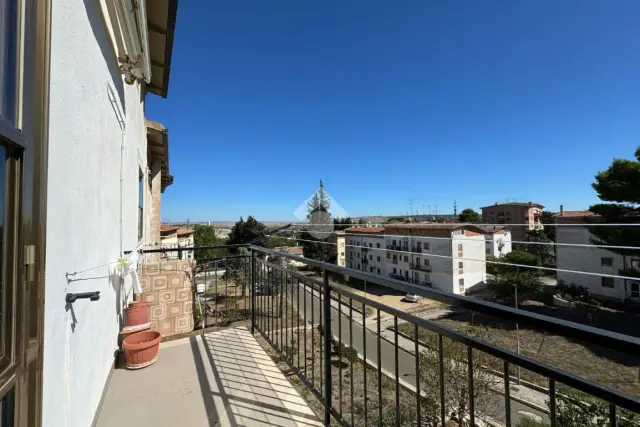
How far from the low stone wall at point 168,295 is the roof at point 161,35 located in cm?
276

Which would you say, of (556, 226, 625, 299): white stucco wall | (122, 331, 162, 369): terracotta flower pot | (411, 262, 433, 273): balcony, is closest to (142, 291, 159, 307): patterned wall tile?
(122, 331, 162, 369): terracotta flower pot

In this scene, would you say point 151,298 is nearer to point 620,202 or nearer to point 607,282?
point 620,202

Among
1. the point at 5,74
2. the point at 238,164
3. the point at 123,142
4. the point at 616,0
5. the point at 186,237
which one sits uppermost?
the point at 616,0

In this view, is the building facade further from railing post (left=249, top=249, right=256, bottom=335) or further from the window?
the window

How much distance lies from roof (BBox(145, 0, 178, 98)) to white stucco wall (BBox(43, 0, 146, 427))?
3.46ft

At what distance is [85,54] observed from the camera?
1.39 metres

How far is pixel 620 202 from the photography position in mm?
10047

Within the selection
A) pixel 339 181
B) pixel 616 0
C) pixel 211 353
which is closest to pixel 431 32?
pixel 616 0

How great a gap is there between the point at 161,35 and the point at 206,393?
3.88 m

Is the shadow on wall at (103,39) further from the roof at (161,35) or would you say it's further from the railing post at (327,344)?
the railing post at (327,344)

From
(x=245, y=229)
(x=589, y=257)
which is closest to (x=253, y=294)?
(x=589, y=257)

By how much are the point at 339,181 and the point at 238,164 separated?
1512 cm

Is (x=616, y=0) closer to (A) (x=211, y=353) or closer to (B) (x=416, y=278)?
(A) (x=211, y=353)

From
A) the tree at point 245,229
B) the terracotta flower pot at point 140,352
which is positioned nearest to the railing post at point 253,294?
the terracotta flower pot at point 140,352
